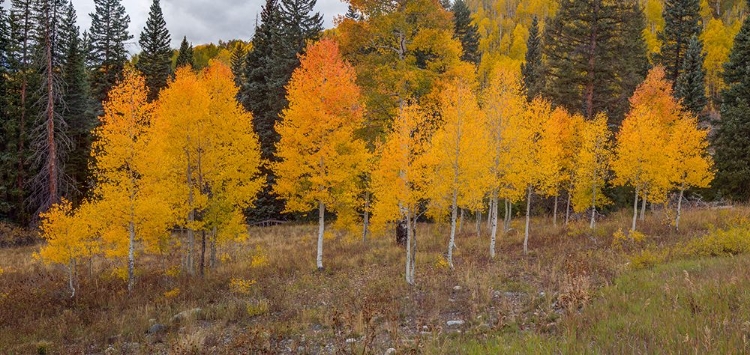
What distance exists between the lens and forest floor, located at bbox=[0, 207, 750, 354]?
20.5 ft

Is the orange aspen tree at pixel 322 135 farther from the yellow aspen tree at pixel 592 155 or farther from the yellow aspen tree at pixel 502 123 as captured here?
the yellow aspen tree at pixel 592 155

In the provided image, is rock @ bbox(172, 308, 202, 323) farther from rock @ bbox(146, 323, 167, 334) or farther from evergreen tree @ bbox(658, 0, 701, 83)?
evergreen tree @ bbox(658, 0, 701, 83)

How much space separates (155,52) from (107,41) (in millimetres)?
4340

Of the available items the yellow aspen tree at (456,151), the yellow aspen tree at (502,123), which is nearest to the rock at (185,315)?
the yellow aspen tree at (456,151)

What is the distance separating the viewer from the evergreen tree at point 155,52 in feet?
135

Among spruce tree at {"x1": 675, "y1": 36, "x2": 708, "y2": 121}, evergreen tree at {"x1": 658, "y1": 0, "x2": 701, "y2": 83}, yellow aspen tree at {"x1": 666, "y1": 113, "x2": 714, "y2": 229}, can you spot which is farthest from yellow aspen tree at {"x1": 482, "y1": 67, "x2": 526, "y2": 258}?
evergreen tree at {"x1": 658, "y1": 0, "x2": 701, "y2": 83}

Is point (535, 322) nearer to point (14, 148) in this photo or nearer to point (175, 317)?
point (175, 317)

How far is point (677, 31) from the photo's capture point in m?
39.1

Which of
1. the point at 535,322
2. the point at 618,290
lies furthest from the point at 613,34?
the point at 535,322

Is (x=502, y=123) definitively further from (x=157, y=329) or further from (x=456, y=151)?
(x=157, y=329)

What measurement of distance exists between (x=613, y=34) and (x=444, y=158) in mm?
18205

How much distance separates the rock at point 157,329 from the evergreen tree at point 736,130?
36.2 meters

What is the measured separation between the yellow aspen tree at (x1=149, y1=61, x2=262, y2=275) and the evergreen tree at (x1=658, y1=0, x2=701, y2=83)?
133 feet

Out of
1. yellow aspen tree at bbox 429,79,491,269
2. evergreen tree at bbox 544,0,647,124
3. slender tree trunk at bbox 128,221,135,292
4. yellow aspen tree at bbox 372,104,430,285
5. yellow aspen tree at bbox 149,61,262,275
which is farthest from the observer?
evergreen tree at bbox 544,0,647,124
